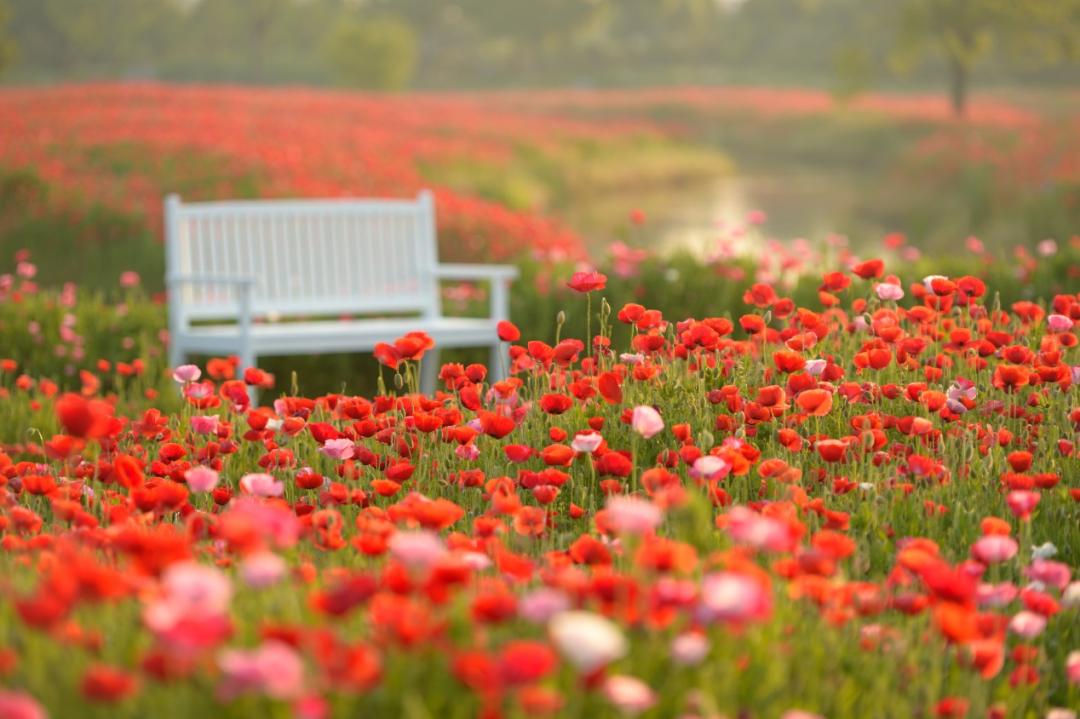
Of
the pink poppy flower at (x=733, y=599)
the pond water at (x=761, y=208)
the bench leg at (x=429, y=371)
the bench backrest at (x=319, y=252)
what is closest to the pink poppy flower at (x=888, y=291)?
the pink poppy flower at (x=733, y=599)

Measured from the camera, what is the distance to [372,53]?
35.8 metres

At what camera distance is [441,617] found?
1.59 m

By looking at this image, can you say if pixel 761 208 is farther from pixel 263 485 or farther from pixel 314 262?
pixel 263 485

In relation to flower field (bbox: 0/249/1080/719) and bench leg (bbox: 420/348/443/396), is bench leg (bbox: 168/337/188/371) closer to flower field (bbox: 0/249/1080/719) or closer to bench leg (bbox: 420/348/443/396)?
bench leg (bbox: 420/348/443/396)

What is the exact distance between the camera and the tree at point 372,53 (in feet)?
117

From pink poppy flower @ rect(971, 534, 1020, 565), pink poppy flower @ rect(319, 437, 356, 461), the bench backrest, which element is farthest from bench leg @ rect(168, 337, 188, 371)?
pink poppy flower @ rect(971, 534, 1020, 565)

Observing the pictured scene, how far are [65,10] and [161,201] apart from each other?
40.3m

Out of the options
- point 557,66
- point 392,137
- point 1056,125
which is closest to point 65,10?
point 557,66

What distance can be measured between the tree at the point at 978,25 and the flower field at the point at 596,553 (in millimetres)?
20832

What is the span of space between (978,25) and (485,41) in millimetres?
34150

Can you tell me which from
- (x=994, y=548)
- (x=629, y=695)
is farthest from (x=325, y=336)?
(x=629, y=695)

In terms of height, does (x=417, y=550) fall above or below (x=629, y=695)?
above

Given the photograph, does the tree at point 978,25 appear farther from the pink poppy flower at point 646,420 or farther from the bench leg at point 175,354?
the pink poppy flower at point 646,420

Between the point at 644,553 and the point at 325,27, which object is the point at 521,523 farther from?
the point at 325,27
